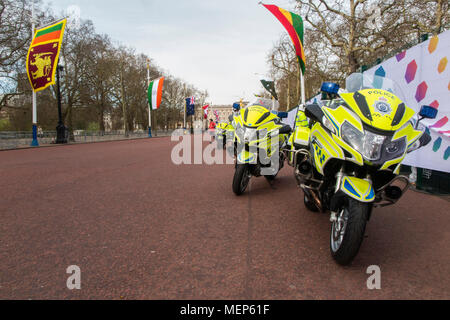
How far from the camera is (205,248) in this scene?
2703 millimetres

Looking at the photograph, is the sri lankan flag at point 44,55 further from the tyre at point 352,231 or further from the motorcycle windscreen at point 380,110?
the tyre at point 352,231

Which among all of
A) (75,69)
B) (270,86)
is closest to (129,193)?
(270,86)

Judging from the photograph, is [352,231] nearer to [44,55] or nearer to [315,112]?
[315,112]

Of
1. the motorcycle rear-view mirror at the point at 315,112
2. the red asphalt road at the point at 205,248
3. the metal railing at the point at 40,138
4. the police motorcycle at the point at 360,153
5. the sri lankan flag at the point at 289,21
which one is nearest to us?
the red asphalt road at the point at 205,248

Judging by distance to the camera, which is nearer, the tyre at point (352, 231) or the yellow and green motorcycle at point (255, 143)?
the tyre at point (352, 231)

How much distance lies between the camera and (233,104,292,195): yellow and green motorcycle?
15.0ft

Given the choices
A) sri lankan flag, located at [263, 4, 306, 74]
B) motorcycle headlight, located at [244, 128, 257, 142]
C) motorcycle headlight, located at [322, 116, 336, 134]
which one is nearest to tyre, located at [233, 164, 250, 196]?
motorcycle headlight, located at [244, 128, 257, 142]

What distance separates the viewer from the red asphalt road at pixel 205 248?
6.70 feet

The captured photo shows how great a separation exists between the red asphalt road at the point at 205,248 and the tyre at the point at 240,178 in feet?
0.48

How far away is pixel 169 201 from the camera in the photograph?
175 inches

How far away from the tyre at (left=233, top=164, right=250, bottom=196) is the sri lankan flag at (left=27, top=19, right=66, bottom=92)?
14983mm

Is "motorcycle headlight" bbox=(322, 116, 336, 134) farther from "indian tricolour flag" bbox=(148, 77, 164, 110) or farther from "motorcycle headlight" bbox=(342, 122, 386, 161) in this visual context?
"indian tricolour flag" bbox=(148, 77, 164, 110)

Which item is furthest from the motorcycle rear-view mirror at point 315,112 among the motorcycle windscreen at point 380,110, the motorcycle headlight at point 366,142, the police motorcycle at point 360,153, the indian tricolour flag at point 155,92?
the indian tricolour flag at point 155,92
